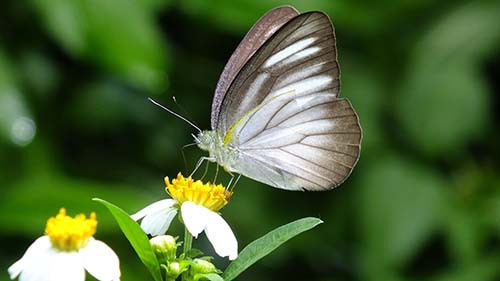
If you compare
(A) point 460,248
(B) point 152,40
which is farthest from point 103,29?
(A) point 460,248

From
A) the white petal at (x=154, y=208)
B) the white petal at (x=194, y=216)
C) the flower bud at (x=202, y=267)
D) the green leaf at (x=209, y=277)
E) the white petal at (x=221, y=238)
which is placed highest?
the white petal at (x=154, y=208)

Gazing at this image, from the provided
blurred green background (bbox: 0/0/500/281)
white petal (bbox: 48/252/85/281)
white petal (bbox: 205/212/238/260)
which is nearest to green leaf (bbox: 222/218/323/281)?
white petal (bbox: 205/212/238/260)

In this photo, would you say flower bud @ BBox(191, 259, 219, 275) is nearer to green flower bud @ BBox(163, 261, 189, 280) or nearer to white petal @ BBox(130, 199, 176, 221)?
green flower bud @ BBox(163, 261, 189, 280)

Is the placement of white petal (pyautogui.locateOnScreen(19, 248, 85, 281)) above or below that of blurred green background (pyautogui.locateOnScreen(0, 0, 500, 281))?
below

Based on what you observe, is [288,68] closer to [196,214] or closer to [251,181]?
[196,214]

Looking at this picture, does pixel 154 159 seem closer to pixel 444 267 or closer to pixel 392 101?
pixel 392 101

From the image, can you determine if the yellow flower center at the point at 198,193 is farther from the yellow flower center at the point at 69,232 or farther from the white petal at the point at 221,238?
the yellow flower center at the point at 69,232

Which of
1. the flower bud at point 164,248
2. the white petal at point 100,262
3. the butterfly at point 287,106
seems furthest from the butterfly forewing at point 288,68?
the white petal at point 100,262

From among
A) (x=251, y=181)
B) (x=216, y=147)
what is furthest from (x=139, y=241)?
(x=251, y=181)
